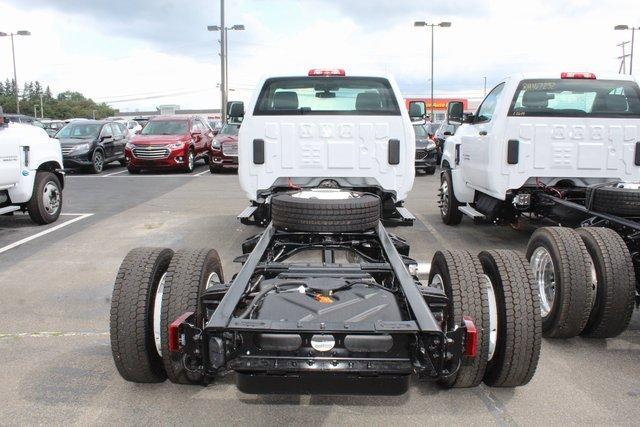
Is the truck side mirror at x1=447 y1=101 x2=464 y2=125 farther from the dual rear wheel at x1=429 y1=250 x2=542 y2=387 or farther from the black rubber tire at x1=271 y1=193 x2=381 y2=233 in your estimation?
the dual rear wheel at x1=429 y1=250 x2=542 y2=387

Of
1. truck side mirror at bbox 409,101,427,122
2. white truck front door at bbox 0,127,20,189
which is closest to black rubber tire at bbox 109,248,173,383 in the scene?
truck side mirror at bbox 409,101,427,122

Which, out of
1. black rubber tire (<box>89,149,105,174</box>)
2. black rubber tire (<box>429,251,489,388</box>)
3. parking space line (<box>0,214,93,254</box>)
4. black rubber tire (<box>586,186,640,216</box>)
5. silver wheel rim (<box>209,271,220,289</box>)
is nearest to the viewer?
black rubber tire (<box>429,251,489,388</box>)

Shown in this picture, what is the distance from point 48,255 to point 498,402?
19.3ft

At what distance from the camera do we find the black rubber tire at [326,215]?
13.5ft


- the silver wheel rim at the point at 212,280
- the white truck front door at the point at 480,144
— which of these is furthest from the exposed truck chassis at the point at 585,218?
the silver wheel rim at the point at 212,280

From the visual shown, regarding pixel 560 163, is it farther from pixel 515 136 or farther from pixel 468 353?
pixel 468 353

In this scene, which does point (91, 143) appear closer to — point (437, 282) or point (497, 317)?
point (437, 282)

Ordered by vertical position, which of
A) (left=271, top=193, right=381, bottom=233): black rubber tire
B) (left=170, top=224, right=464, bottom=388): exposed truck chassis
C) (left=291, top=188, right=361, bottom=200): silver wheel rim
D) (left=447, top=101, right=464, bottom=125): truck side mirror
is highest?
(left=447, top=101, right=464, bottom=125): truck side mirror

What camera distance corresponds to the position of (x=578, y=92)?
7035mm

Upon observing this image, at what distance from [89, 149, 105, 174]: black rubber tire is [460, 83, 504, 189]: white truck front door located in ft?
42.3

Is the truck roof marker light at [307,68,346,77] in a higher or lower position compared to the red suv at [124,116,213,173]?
higher

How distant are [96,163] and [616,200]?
53.1 feet

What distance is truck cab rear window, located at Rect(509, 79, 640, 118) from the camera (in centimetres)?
693

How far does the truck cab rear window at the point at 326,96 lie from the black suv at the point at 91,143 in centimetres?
1256
